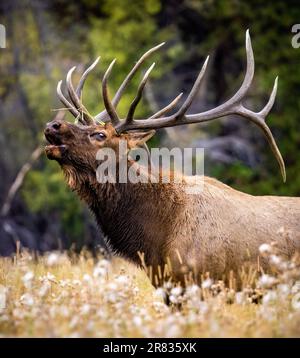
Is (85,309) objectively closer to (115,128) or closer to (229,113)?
(115,128)

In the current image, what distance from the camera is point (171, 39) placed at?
62.1 ft

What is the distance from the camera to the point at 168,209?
21.2 feet

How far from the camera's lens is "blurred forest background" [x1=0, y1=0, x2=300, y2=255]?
17.0 metres

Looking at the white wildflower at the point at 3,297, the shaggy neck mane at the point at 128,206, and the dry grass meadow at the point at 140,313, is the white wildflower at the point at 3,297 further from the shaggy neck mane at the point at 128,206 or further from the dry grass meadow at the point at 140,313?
the shaggy neck mane at the point at 128,206

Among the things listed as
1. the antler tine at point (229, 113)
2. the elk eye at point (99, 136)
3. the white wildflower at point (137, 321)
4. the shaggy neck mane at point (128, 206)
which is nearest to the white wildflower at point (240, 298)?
the white wildflower at point (137, 321)

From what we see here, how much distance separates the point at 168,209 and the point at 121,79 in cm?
1058

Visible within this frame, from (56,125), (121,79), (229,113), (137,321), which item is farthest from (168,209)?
(121,79)

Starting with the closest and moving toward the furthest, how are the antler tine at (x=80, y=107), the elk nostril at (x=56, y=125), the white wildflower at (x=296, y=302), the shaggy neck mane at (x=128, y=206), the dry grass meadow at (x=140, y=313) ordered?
the dry grass meadow at (x=140, y=313) → the white wildflower at (x=296, y=302) → the elk nostril at (x=56, y=125) → the shaggy neck mane at (x=128, y=206) → the antler tine at (x=80, y=107)

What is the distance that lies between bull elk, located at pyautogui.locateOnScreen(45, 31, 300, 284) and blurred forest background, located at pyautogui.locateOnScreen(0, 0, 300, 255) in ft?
32.2

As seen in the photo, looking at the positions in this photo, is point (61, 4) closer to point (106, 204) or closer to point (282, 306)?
point (106, 204)

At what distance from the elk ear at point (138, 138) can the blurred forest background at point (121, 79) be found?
32.1 feet

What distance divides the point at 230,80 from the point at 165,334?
1507cm

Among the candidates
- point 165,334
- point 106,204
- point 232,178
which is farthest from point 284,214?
point 232,178

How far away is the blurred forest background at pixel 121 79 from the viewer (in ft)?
55.9
